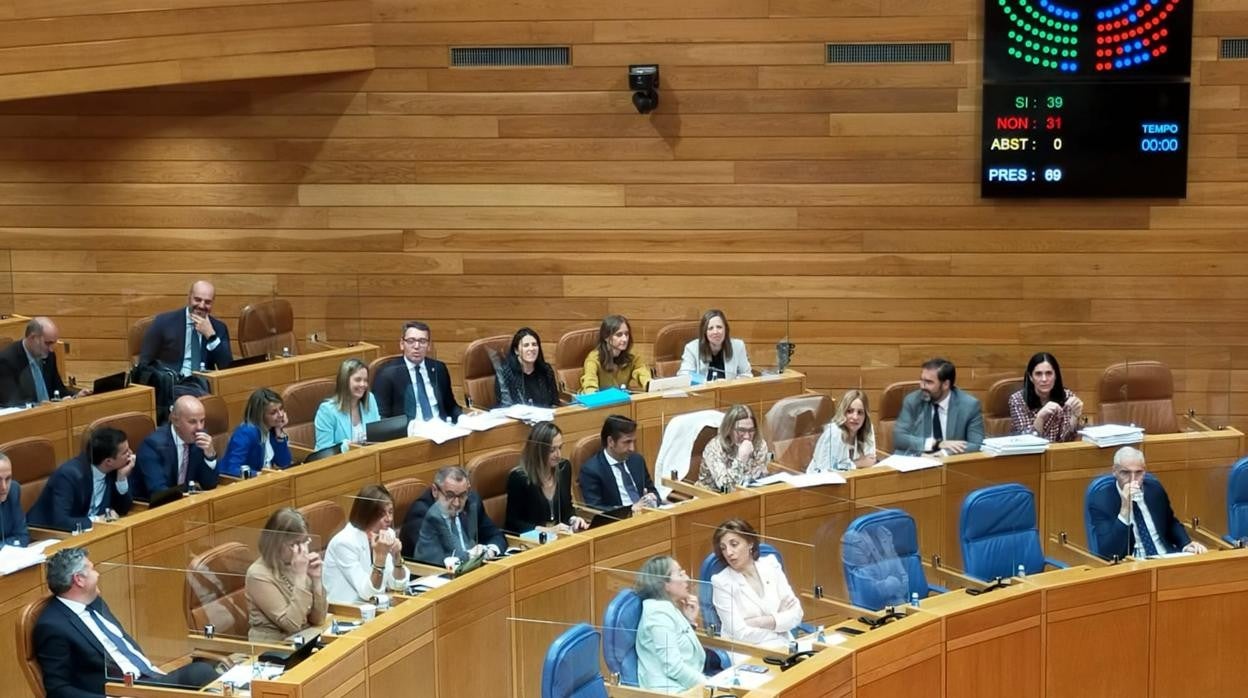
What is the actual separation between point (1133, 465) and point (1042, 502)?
0.82 m

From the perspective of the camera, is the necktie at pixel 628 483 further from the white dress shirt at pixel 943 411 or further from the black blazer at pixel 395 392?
the white dress shirt at pixel 943 411

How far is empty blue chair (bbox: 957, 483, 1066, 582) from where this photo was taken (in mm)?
6816

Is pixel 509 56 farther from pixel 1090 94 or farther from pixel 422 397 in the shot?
pixel 1090 94

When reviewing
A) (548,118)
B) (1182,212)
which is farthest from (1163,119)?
(548,118)

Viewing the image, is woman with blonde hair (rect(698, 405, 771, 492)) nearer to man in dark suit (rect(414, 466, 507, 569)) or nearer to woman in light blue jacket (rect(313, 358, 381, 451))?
man in dark suit (rect(414, 466, 507, 569))

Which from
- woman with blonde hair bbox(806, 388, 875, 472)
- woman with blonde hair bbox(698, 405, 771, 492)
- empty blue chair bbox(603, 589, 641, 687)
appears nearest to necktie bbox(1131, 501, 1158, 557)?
woman with blonde hair bbox(806, 388, 875, 472)

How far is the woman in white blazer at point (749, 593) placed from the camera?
593cm

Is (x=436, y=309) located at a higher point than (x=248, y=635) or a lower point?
higher

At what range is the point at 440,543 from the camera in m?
6.50

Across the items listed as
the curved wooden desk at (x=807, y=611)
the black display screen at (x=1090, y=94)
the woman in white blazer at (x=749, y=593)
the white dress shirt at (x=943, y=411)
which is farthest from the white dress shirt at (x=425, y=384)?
the black display screen at (x=1090, y=94)

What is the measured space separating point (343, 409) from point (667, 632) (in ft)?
9.92

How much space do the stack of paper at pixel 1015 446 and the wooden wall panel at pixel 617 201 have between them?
2044 mm

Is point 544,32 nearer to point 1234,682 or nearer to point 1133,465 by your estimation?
point 1133,465

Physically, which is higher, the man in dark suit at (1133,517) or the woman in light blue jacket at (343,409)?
the woman in light blue jacket at (343,409)
